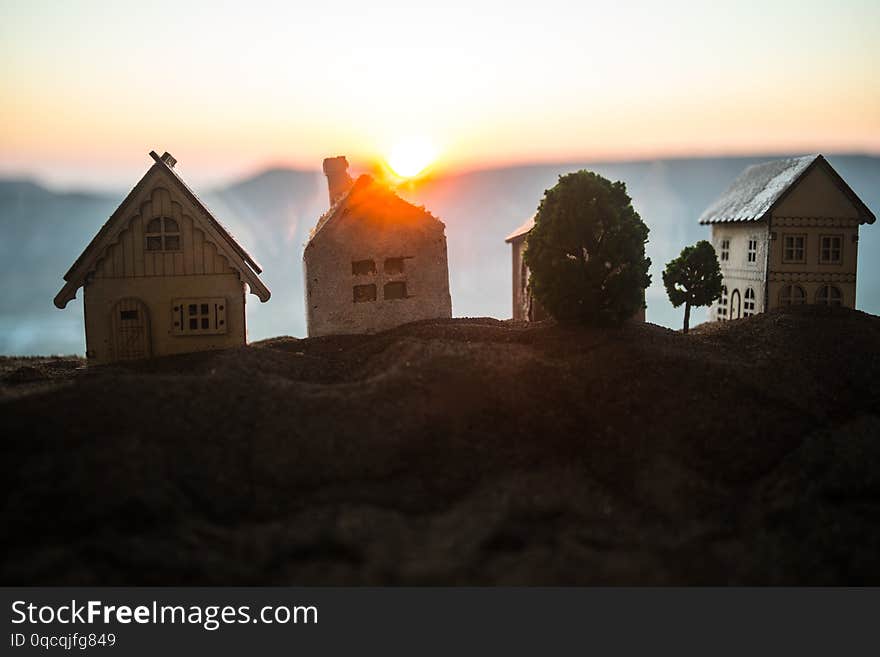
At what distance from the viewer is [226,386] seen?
49.5 ft

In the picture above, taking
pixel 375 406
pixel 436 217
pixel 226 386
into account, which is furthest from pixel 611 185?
pixel 226 386

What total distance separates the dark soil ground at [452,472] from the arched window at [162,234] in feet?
14.2

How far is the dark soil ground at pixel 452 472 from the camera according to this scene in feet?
35.0

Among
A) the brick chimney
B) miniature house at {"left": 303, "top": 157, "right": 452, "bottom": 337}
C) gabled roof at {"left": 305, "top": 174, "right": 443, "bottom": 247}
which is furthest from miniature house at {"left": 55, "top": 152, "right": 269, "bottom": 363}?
the brick chimney

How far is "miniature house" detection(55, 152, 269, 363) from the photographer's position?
67.1 feet

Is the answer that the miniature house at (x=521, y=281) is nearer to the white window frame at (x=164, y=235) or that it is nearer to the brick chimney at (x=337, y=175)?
the brick chimney at (x=337, y=175)

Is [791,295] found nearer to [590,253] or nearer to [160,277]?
[590,253]

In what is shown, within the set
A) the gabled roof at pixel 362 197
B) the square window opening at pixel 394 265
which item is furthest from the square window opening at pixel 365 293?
the gabled roof at pixel 362 197

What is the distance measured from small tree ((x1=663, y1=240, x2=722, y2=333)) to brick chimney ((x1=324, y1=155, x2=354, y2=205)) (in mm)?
11795

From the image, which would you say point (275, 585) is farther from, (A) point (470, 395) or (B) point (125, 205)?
(B) point (125, 205)

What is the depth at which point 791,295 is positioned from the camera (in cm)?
2666

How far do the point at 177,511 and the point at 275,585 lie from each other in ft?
7.84

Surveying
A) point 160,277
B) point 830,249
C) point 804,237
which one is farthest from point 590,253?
point 160,277

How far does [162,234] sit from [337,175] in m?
7.35
